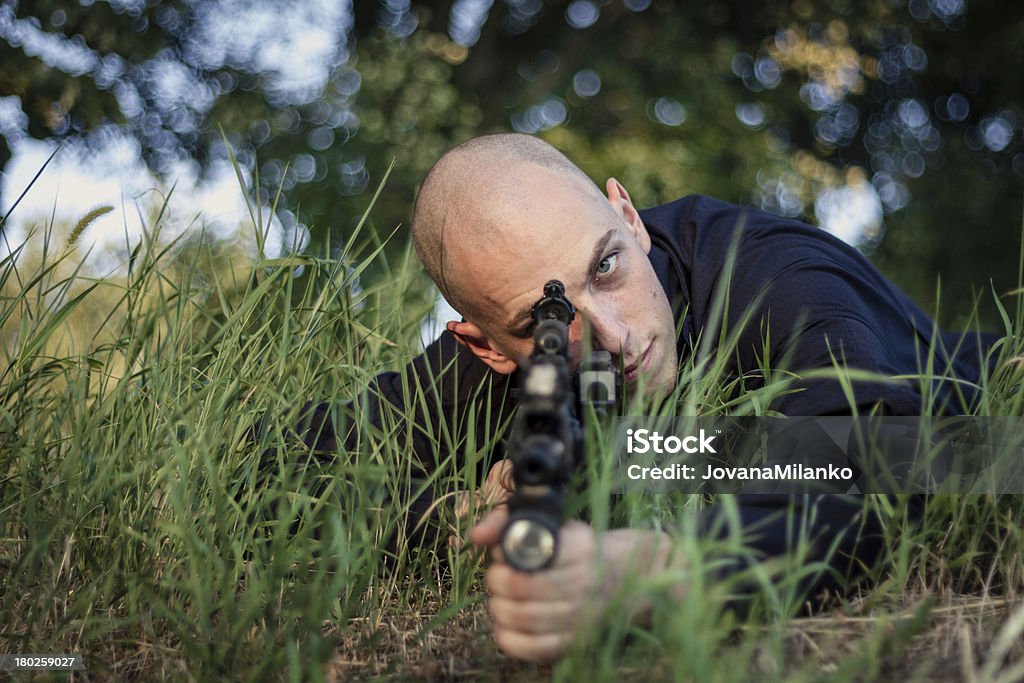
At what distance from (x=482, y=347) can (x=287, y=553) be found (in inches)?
49.8

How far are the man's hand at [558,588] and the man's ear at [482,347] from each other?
141cm

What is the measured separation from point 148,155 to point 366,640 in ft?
24.8

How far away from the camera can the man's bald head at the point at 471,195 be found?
98.6 inches

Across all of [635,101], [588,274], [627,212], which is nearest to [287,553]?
[588,274]

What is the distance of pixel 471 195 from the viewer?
2568 mm

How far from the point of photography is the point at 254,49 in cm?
870

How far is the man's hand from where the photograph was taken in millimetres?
1315

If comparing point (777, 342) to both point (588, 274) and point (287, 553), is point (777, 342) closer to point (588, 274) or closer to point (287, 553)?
point (588, 274)

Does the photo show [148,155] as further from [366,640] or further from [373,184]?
[366,640]

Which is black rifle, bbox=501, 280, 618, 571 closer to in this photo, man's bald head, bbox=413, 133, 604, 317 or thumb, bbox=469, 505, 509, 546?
thumb, bbox=469, 505, 509, 546

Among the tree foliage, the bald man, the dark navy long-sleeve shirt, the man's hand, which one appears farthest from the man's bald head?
the tree foliage

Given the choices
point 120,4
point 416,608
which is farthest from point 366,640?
point 120,4

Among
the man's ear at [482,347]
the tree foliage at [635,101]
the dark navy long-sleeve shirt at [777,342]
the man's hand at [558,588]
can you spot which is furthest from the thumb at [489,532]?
the tree foliage at [635,101]

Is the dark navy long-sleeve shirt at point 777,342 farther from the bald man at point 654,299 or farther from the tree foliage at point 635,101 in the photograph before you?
the tree foliage at point 635,101
